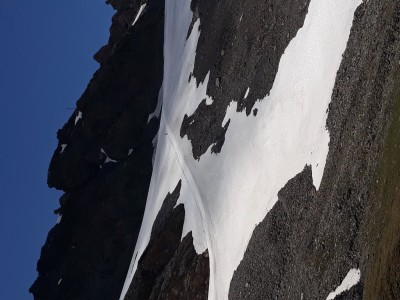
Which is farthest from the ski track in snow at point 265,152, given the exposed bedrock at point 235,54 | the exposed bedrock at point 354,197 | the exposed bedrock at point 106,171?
the exposed bedrock at point 106,171

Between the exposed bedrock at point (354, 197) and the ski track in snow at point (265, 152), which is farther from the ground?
the ski track in snow at point (265, 152)

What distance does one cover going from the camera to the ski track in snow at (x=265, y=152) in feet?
72.7

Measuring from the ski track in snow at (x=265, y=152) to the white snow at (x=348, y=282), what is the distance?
4.46 m

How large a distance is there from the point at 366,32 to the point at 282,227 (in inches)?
295

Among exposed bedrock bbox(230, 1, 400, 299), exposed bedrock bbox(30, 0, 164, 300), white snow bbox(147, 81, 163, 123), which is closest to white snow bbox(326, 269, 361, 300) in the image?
exposed bedrock bbox(230, 1, 400, 299)

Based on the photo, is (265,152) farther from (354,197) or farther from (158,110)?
(158,110)

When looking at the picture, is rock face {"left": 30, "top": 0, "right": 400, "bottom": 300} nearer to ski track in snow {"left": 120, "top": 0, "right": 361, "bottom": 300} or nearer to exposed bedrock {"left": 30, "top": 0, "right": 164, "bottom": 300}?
exposed bedrock {"left": 30, "top": 0, "right": 164, "bottom": 300}

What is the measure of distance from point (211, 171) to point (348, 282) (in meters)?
18.5

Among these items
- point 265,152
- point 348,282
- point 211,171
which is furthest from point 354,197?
point 211,171

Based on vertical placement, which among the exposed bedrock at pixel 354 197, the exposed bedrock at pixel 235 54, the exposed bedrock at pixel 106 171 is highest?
the exposed bedrock at pixel 106 171

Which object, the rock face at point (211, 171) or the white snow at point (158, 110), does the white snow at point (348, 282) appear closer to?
the rock face at point (211, 171)

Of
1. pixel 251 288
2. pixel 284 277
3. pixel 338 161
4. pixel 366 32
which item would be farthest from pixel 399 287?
pixel 251 288

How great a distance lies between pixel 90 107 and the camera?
61.5 meters

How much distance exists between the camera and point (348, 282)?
1564cm
